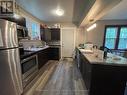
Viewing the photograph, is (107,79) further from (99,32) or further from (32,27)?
(99,32)

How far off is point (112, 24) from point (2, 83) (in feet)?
20.2

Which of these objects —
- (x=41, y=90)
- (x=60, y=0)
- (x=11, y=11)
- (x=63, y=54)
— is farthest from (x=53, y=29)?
(x=41, y=90)

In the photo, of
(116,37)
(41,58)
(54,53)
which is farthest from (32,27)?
(116,37)

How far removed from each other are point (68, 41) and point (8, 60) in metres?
4.81

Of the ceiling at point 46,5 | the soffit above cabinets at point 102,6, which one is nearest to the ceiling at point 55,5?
the ceiling at point 46,5

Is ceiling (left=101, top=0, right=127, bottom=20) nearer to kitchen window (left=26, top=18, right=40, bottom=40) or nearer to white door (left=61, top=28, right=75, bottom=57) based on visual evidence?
white door (left=61, top=28, right=75, bottom=57)

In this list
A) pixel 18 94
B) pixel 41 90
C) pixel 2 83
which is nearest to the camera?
pixel 2 83

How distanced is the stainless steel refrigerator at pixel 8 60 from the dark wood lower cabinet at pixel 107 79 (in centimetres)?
160

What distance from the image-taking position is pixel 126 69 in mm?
1807

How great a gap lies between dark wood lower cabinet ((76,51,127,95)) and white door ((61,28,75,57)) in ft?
14.4

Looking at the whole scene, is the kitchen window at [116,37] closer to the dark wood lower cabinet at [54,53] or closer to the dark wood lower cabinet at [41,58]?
the dark wood lower cabinet at [54,53]

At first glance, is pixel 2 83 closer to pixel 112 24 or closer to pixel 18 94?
pixel 18 94

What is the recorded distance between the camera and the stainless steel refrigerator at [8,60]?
1.59 m

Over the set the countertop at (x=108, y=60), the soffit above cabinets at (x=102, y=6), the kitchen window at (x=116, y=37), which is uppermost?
the soffit above cabinets at (x=102, y=6)
